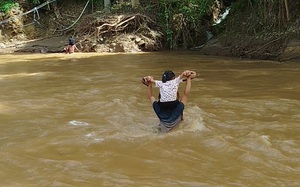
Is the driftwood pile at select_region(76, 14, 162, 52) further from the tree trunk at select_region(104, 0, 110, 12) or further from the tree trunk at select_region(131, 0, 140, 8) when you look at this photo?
the tree trunk at select_region(104, 0, 110, 12)

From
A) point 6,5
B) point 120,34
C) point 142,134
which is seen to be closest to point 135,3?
point 120,34

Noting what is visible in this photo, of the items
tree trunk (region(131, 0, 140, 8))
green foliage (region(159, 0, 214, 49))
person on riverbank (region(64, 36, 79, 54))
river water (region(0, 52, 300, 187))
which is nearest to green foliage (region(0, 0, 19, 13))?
person on riverbank (region(64, 36, 79, 54))

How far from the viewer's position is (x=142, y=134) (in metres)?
6.36

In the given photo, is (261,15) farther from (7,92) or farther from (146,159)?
(146,159)

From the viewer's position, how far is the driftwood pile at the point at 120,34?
64.7ft

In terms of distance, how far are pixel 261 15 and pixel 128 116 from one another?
1061cm

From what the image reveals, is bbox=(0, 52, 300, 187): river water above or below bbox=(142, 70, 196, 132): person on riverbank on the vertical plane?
below

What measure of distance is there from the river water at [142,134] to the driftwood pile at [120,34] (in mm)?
7947

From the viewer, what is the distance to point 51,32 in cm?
2375

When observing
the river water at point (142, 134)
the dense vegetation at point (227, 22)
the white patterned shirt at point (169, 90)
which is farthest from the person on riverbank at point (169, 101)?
the dense vegetation at point (227, 22)

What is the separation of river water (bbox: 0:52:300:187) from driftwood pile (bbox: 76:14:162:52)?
7947mm

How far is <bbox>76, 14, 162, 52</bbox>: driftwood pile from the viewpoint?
19.7 metres

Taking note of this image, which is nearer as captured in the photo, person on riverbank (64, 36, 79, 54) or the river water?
the river water

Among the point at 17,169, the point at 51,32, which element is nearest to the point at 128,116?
the point at 17,169
